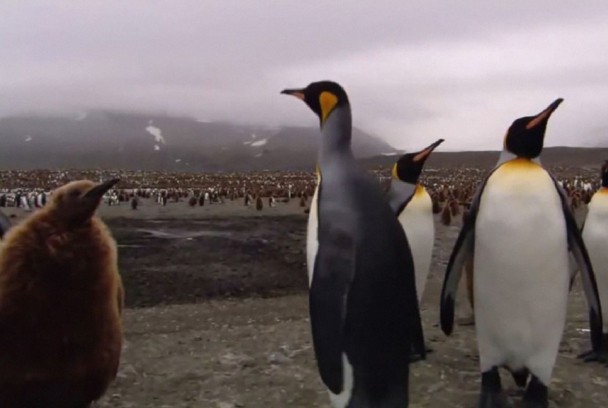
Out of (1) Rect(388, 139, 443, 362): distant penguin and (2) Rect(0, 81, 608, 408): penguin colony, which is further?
(1) Rect(388, 139, 443, 362): distant penguin

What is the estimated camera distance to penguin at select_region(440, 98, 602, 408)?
12.6 ft

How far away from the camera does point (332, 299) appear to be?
3086mm

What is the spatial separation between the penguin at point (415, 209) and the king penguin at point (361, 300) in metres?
2.71

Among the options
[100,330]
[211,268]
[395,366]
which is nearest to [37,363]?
[100,330]

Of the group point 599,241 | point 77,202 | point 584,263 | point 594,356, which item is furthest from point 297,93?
point 594,356

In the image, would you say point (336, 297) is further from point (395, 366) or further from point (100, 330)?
point (100, 330)

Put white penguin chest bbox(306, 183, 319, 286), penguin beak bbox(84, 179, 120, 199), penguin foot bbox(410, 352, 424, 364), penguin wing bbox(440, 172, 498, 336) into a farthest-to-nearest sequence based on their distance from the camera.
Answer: penguin foot bbox(410, 352, 424, 364) < penguin wing bbox(440, 172, 498, 336) < penguin beak bbox(84, 179, 120, 199) < white penguin chest bbox(306, 183, 319, 286)

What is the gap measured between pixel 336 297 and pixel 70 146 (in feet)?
535

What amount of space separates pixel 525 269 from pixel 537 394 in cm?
72

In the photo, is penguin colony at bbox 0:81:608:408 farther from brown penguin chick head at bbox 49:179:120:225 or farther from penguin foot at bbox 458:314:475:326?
penguin foot at bbox 458:314:475:326

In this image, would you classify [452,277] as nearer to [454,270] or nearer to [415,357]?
[454,270]

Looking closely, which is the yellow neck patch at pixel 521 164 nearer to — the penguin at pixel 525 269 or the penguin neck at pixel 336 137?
the penguin at pixel 525 269

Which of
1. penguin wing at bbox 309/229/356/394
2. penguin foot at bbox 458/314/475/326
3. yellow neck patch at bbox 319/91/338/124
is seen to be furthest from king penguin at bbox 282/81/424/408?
penguin foot at bbox 458/314/475/326

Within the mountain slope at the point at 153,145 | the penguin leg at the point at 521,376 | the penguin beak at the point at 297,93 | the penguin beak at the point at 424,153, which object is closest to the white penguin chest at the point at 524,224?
the penguin leg at the point at 521,376
